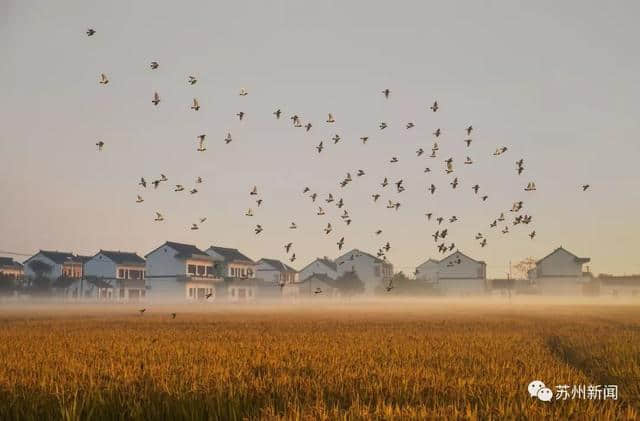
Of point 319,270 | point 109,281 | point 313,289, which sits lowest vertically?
point 313,289

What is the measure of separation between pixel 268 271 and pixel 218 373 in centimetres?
12850

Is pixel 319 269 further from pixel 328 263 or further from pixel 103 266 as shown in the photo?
pixel 103 266

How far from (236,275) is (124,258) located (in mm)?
20736

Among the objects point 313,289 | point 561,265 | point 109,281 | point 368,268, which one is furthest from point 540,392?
point 368,268

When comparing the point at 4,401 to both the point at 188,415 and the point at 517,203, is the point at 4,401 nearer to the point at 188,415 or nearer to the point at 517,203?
the point at 188,415

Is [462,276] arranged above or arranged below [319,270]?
below

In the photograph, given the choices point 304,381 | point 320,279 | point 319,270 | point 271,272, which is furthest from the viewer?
point 319,270

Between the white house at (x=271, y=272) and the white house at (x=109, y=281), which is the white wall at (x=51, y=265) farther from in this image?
the white house at (x=271, y=272)

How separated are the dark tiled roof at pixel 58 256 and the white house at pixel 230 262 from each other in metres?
25.8

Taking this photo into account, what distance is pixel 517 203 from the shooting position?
34469 mm

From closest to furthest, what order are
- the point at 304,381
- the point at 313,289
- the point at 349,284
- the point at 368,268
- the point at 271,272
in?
1. the point at 304,381
2. the point at 349,284
3. the point at 313,289
4. the point at 368,268
5. the point at 271,272

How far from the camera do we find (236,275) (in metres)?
127

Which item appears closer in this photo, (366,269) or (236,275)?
(236,275)

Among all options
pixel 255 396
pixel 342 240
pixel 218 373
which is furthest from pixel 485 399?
pixel 342 240
